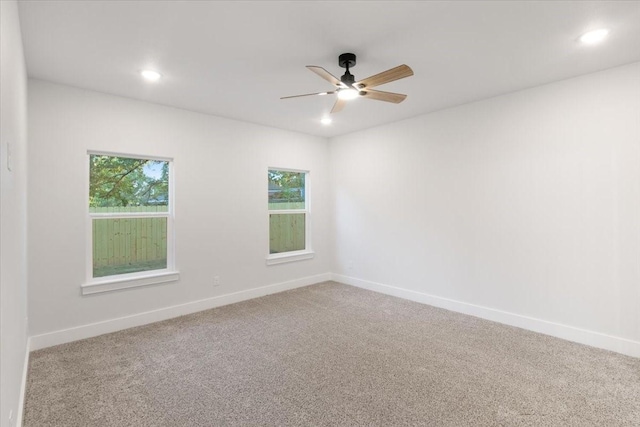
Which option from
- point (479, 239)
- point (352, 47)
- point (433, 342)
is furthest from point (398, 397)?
point (352, 47)

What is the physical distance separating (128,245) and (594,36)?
477 centimetres

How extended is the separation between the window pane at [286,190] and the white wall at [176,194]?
0.66 ft

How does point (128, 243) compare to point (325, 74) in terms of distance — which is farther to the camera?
point (128, 243)

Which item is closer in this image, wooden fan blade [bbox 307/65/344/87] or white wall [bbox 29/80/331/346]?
wooden fan blade [bbox 307/65/344/87]

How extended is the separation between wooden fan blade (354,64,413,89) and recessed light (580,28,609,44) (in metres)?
1.34

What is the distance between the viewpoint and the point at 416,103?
152 inches

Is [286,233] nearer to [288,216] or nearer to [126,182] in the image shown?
[288,216]

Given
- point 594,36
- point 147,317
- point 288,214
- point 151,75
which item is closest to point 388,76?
point 594,36

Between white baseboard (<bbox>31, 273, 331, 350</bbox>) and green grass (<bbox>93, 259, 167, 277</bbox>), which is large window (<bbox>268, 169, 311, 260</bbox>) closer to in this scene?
white baseboard (<bbox>31, 273, 331, 350</bbox>)

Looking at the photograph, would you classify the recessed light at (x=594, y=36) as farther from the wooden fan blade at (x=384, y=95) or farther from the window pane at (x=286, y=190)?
the window pane at (x=286, y=190)

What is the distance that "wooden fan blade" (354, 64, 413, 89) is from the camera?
7.43 ft

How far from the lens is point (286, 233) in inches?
207

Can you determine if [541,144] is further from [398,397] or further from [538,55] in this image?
[398,397]

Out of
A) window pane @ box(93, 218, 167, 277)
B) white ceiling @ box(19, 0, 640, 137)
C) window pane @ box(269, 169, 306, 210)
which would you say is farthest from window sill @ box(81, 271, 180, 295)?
white ceiling @ box(19, 0, 640, 137)
